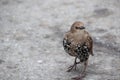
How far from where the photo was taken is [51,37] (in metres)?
7.43

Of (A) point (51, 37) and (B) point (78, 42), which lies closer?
(B) point (78, 42)

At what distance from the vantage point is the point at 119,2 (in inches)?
351

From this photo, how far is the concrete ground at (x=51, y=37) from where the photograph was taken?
6.20 meters

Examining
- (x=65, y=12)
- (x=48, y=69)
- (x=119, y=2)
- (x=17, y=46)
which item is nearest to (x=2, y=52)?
(x=17, y=46)

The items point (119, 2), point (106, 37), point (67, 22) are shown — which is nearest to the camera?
point (106, 37)

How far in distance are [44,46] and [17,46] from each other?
47 centimetres

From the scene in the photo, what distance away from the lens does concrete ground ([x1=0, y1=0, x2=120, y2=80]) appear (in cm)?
620

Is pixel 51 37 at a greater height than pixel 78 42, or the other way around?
pixel 78 42

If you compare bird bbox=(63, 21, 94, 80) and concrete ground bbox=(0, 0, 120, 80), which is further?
concrete ground bbox=(0, 0, 120, 80)

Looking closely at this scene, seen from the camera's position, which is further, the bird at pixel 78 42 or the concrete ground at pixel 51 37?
the concrete ground at pixel 51 37

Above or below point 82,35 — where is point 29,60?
below

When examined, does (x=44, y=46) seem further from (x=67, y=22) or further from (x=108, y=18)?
(x=108, y=18)

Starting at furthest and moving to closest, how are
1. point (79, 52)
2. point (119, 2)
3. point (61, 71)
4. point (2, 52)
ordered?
point (119, 2)
point (2, 52)
point (61, 71)
point (79, 52)

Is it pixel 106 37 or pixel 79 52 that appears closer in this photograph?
pixel 79 52
